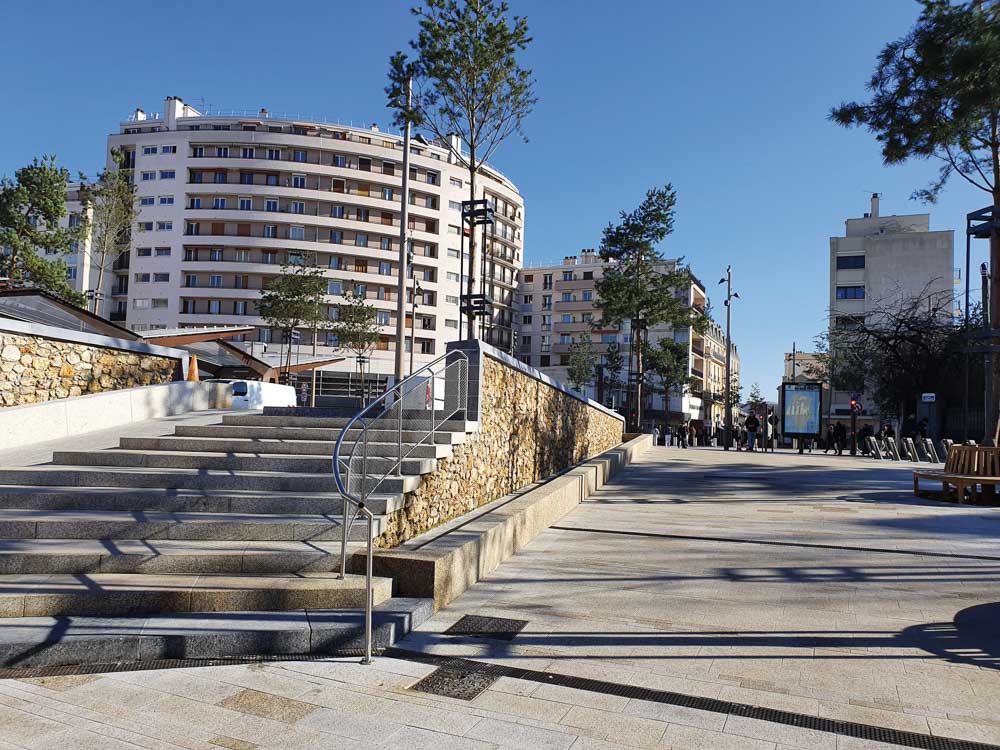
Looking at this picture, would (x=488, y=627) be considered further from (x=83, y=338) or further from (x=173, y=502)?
(x=83, y=338)

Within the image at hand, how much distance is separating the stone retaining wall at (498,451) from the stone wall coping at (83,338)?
5921 mm

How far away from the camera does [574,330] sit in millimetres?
77625

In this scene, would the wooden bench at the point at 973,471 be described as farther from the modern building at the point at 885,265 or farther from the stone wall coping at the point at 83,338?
the modern building at the point at 885,265

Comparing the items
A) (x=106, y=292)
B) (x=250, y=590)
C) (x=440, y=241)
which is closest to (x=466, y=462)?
(x=250, y=590)

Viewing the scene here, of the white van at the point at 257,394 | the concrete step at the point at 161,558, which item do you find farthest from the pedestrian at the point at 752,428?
the concrete step at the point at 161,558

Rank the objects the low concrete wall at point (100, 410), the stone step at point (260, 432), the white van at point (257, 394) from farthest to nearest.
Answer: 1. the white van at point (257, 394)
2. the low concrete wall at point (100, 410)
3. the stone step at point (260, 432)

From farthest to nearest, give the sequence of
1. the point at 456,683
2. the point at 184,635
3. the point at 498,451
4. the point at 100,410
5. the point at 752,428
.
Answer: the point at 752,428, the point at 100,410, the point at 498,451, the point at 184,635, the point at 456,683

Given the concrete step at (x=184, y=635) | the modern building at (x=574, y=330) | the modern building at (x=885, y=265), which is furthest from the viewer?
the modern building at (x=574, y=330)

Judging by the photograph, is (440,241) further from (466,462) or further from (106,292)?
(466,462)

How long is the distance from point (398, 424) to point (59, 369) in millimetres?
6306

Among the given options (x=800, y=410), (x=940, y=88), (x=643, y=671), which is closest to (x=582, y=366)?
(x=800, y=410)

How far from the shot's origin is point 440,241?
219 ft

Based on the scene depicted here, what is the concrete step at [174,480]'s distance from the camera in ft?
21.0

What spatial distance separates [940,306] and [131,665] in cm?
3650
